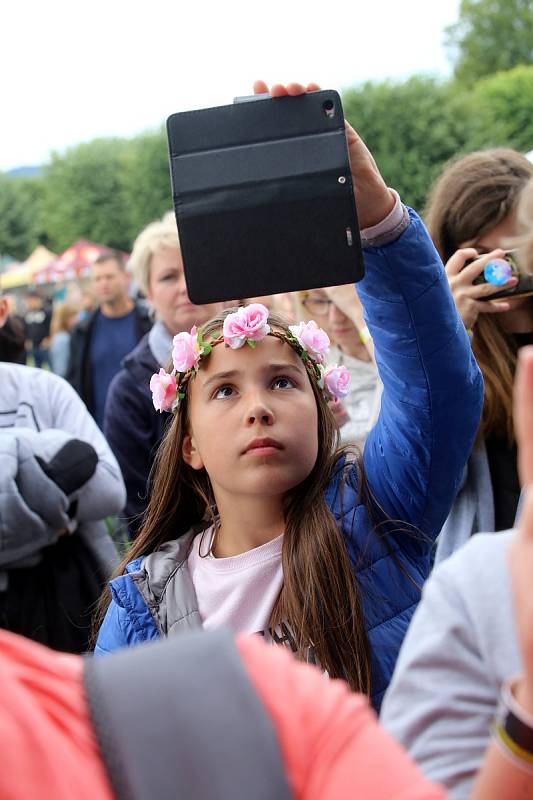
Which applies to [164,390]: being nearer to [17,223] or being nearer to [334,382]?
[334,382]

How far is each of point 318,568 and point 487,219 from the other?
1403 mm

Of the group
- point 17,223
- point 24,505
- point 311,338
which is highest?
point 17,223

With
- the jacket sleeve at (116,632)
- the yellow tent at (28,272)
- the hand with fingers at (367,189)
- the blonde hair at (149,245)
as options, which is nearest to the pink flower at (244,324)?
the hand with fingers at (367,189)

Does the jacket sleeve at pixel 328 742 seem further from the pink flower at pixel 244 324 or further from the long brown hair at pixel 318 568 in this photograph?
the pink flower at pixel 244 324

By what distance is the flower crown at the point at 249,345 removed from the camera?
2295 millimetres

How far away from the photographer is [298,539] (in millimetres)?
2137

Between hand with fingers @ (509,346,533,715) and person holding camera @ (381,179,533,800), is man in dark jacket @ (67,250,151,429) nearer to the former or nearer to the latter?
person holding camera @ (381,179,533,800)

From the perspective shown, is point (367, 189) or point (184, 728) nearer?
point (184, 728)

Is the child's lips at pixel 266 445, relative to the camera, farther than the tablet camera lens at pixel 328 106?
Yes

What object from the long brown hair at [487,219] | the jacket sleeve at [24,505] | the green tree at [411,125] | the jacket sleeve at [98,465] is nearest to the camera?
the long brown hair at [487,219]

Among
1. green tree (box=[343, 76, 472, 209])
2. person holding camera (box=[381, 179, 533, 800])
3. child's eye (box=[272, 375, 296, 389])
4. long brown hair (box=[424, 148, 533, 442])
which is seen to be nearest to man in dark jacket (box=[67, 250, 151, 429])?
long brown hair (box=[424, 148, 533, 442])

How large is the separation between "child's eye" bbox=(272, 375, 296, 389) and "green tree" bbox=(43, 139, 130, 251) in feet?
180

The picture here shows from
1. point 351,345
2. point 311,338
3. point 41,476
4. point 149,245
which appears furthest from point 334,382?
point 149,245

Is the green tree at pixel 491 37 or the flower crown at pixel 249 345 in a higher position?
the green tree at pixel 491 37
